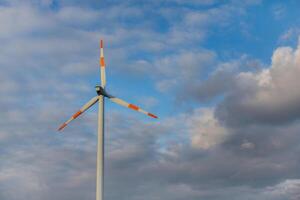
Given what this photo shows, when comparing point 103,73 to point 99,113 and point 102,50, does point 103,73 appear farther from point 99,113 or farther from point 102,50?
point 99,113

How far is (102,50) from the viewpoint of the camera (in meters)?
125

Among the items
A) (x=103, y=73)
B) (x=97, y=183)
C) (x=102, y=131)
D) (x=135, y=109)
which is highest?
(x=103, y=73)

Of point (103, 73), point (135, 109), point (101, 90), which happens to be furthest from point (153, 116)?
point (103, 73)

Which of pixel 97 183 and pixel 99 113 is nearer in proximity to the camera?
pixel 97 183

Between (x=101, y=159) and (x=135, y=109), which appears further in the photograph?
(x=135, y=109)

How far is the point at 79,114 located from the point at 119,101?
12165 millimetres

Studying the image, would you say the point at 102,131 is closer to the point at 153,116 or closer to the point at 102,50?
the point at 153,116

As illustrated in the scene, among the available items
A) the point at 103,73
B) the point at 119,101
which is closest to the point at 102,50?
the point at 103,73

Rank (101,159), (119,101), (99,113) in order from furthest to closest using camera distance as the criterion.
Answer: (119,101) < (99,113) < (101,159)

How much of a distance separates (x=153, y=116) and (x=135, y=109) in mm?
10352

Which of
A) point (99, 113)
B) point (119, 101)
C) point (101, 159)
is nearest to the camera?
point (101, 159)

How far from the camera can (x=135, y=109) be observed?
115 meters

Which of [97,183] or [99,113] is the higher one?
[99,113]

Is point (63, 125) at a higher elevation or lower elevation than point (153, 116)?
higher
